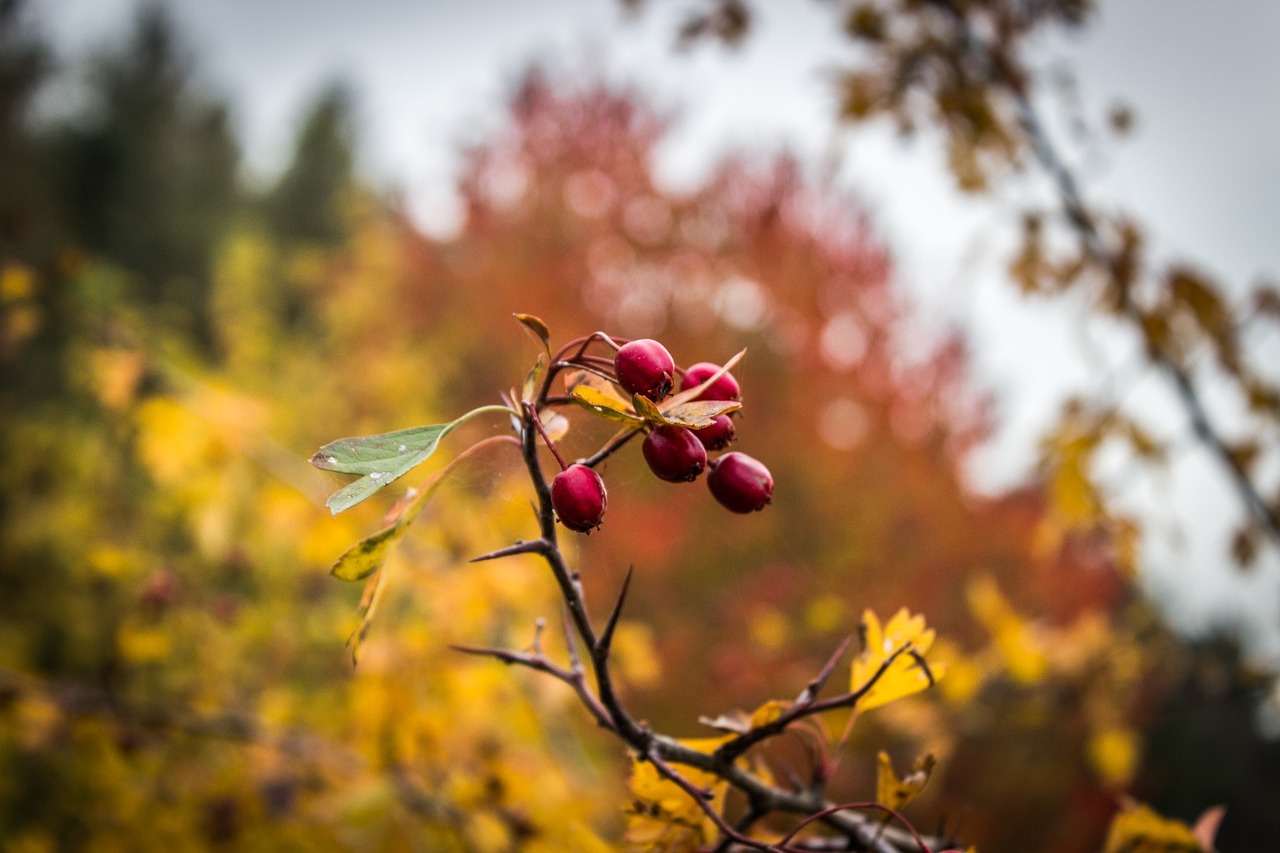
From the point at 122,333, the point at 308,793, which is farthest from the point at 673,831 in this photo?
the point at 122,333

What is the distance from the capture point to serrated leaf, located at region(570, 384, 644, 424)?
411mm

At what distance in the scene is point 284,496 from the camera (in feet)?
6.28

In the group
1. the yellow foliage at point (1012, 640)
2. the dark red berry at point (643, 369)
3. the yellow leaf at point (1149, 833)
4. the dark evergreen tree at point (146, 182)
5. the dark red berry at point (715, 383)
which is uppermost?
the dark evergreen tree at point (146, 182)

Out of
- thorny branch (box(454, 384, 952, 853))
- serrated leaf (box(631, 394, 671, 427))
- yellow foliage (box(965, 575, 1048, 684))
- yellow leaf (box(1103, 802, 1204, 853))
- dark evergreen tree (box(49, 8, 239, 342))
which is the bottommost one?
yellow leaf (box(1103, 802, 1204, 853))

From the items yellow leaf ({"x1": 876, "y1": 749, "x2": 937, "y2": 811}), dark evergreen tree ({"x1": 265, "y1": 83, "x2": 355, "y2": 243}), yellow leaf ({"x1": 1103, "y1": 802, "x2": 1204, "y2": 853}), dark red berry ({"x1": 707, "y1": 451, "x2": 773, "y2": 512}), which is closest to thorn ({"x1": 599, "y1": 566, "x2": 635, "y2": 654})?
dark red berry ({"x1": 707, "y1": 451, "x2": 773, "y2": 512})

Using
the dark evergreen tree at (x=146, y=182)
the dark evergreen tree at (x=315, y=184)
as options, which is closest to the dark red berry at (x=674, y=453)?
the dark evergreen tree at (x=146, y=182)

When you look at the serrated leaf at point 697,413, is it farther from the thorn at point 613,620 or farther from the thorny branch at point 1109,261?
the thorny branch at point 1109,261

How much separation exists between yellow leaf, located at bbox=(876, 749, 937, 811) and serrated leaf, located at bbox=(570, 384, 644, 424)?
293mm

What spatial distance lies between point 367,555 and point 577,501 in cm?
13

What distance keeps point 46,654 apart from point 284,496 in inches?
264

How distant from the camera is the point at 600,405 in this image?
0.42m

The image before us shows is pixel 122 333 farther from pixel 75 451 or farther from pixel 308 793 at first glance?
pixel 75 451

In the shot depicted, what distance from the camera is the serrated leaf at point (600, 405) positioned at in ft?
1.35

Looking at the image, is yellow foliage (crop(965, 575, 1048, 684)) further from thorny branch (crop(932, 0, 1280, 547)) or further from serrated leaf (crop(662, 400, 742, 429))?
serrated leaf (crop(662, 400, 742, 429))
